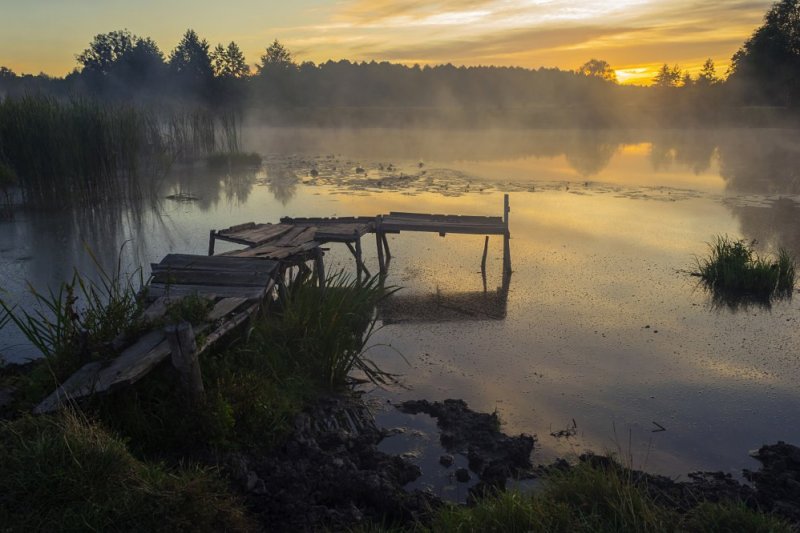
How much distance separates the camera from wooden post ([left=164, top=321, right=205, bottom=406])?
132 inches

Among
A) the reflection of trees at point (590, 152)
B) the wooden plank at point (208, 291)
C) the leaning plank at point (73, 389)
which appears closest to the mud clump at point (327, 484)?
the leaning plank at point (73, 389)

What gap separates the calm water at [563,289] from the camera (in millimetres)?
4547

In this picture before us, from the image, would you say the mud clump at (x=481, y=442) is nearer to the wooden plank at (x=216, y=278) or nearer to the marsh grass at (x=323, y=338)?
the marsh grass at (x=323, y=338)

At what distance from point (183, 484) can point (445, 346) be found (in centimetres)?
318

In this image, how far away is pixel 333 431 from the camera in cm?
402

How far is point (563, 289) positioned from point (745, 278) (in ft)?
6.99

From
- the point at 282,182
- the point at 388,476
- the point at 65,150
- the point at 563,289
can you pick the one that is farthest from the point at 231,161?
the point at 388,476

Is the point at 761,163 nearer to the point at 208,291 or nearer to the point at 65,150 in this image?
the point at 65,150

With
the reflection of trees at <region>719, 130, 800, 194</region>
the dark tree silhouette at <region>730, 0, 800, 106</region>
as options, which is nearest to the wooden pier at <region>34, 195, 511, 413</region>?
the reflection of trees at <region>719, 130, 800, 194</region>

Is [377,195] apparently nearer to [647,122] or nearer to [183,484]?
[183,484]

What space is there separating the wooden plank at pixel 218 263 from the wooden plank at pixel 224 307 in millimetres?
768

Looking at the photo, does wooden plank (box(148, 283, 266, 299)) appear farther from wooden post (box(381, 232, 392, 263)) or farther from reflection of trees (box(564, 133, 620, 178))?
reflection of trees (box(564, 133, 620, 178))

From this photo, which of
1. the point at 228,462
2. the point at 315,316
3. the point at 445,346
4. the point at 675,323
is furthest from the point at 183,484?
the point at 675,323

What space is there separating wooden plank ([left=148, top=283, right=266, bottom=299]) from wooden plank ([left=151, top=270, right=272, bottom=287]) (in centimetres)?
10
